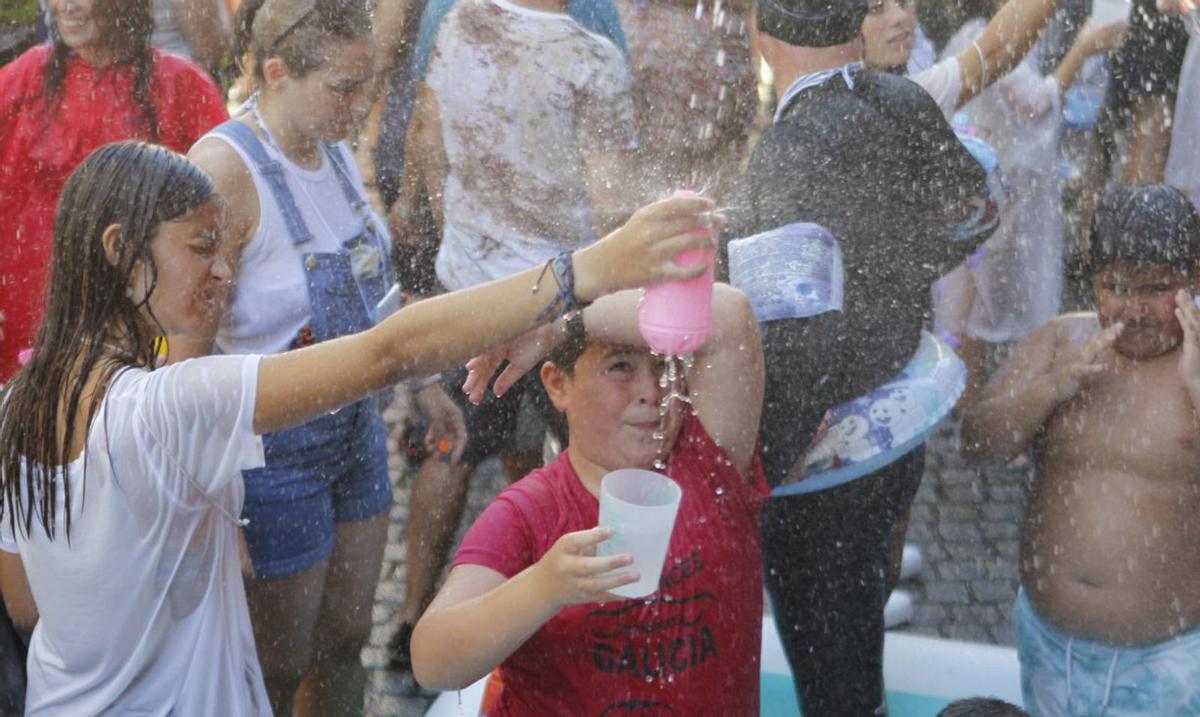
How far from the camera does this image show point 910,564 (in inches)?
173

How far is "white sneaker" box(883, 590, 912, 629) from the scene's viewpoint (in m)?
4.02

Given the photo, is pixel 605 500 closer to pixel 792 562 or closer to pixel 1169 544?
pixel 792 562

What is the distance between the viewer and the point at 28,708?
8.00 ft

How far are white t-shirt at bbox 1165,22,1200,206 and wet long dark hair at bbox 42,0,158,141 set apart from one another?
127 inches

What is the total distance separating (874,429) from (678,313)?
42.2 inches

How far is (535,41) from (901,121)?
127 centimetres

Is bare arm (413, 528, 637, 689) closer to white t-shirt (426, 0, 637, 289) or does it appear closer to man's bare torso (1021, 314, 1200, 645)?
man's bare torso (1021, 314, 1200, 645)

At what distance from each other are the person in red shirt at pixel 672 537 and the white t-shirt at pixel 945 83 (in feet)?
6.11

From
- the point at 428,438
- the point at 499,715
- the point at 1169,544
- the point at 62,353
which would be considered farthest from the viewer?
the point at 428,438

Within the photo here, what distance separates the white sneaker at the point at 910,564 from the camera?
4.37 metres

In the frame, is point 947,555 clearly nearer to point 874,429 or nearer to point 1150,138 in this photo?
point 1150,138

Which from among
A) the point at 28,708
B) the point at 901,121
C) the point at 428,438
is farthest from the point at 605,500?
the point at 428,438

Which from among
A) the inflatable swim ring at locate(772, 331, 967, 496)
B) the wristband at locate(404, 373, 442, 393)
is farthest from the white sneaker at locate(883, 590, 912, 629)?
the wristband at locate(404, 373, 442, 393)

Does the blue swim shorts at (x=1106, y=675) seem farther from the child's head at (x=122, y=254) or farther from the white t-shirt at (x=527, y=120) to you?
the child's head at (x=122, y=254)
